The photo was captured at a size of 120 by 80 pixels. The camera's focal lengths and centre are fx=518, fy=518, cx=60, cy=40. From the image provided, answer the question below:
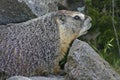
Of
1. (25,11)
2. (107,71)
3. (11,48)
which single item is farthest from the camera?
(25,11)

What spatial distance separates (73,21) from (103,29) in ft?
4.26

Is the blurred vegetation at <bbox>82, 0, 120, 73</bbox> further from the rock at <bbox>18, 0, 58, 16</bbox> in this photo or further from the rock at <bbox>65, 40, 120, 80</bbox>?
the rock at <bbox>65, 40, 120, 80</bbox>

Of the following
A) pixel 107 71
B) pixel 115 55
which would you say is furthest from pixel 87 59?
pixel 115 55

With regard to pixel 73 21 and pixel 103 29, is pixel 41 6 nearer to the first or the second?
pixel 73 21

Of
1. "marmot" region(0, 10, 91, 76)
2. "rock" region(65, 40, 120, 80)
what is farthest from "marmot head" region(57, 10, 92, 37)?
"rock" region(65, 40, 120, 80)

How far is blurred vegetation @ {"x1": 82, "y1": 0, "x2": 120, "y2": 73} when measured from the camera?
26.9 ft

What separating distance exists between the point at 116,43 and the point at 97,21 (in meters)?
0.56

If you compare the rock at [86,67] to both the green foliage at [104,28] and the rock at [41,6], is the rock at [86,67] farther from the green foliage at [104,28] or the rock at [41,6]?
the rock at [41,6]

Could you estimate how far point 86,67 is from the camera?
6.60 m

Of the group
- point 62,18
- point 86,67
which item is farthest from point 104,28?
point 86,67

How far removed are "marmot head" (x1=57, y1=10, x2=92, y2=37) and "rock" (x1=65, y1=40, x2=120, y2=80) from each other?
68cm

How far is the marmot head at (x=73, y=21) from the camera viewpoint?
7499mm

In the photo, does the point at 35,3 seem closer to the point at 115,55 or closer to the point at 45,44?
the point at 45,44

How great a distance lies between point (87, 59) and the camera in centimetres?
666
